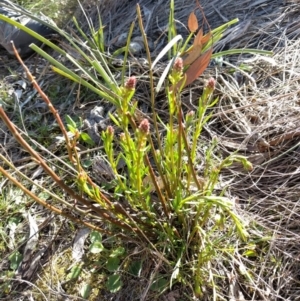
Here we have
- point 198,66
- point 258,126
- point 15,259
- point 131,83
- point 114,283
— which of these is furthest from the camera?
point 258,126

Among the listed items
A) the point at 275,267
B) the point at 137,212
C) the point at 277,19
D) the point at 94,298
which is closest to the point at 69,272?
the point at 94,298

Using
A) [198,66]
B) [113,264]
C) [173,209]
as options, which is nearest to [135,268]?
[113,264]

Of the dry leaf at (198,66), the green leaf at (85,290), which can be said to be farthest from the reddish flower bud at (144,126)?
the green leaf at (85,290)

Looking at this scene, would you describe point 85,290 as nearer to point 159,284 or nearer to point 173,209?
point 159,284

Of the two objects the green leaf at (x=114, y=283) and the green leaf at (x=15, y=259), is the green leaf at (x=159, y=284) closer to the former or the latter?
the green leaf at (x=114, y=283)

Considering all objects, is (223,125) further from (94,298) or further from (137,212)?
(94,298)
